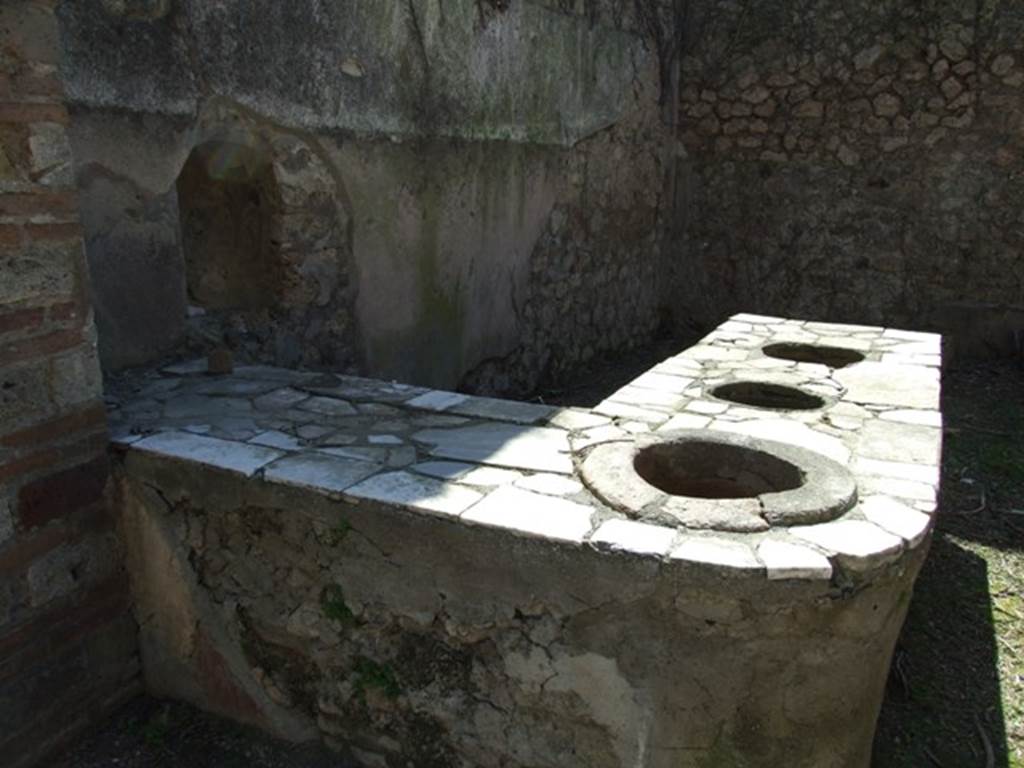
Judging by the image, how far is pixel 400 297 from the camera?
429 centimetres

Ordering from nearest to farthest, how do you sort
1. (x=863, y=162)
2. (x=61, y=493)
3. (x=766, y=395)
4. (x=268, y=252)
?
(x=61, y=493), (x=766, y=395), (x=268, y=252), (x=863, y=162)

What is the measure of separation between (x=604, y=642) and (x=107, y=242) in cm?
215

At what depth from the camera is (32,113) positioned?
216 cm

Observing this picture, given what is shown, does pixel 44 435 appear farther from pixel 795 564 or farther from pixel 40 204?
pixel 795 564

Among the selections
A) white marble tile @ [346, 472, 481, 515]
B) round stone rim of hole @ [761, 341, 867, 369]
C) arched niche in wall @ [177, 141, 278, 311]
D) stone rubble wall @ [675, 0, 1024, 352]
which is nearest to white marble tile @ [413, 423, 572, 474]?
white marble tile @ [346, 472, 481, 515]

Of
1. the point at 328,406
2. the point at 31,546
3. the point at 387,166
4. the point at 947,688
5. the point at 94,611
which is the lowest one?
the point at 947,688

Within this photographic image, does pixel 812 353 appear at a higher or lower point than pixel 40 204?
lower

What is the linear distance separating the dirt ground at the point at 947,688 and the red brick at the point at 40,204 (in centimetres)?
151

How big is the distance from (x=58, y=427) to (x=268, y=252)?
4.96ft

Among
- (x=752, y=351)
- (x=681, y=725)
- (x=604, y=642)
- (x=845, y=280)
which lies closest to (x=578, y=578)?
(x=604, y=642)

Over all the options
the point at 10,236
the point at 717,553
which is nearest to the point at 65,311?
the point at 10,236

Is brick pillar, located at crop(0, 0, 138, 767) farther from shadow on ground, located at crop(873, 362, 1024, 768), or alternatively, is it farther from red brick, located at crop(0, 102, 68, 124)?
shadow on ground, located at crop(873, 362, 1024, 768)

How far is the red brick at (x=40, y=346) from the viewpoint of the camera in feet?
7.18

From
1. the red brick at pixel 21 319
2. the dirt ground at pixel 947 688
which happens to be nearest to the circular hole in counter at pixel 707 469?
the dirt ground at pixel 947 688
